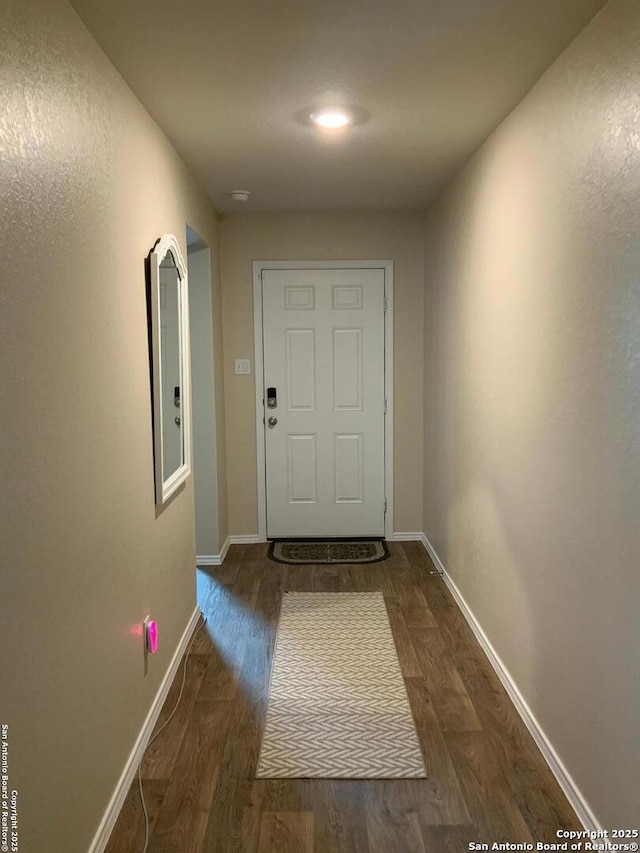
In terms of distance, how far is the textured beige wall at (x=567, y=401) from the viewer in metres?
1.61

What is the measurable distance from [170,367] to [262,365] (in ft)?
5.67

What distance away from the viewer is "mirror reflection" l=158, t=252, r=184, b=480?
8.62ft

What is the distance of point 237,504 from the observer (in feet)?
15.1

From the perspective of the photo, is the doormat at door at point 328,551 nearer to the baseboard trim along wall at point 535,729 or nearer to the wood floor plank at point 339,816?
the baseboard trim along wall at point 535,729

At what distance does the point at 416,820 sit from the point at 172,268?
2.19m

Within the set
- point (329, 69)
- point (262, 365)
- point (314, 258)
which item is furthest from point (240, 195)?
point (329, 69)

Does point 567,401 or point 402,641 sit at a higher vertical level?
point 567,401

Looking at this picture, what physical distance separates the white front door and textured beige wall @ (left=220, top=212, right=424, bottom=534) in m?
0.11

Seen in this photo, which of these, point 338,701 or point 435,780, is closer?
point 435,780

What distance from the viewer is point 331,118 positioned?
8.25ft

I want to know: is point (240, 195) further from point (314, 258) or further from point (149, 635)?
point (149, 635)

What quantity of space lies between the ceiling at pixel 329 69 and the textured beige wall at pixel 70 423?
0.18 m

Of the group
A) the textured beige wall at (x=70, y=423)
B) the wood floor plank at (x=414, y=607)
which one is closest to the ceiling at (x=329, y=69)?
the textured beige wall at (x=70, y=423)

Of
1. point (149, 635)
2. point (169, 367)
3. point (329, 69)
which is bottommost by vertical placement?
point (149, 635)
